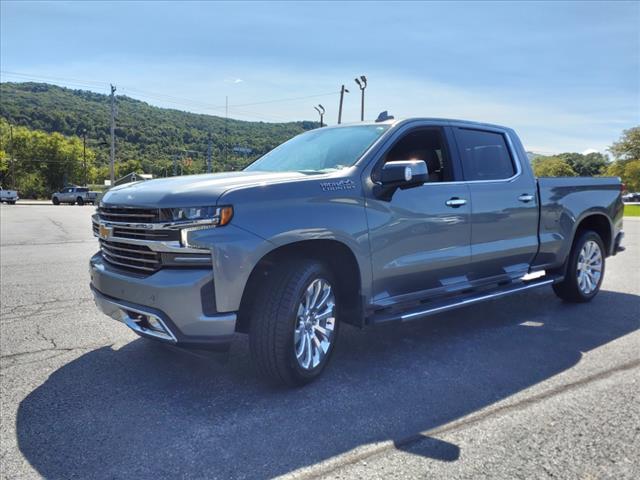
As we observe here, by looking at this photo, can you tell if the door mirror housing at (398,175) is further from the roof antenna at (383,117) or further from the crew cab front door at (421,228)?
the roof antenna at (383,117)

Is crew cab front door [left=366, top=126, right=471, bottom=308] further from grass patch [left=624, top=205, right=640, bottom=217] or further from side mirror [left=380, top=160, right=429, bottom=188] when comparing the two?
grass patch [left=624, top=205, right=640, bottom=217]

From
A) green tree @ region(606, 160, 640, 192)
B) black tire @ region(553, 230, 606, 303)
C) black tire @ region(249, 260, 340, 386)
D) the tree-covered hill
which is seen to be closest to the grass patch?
green tree @ region(606, 160, 640, 192)

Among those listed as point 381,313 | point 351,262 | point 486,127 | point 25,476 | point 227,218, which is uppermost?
point 486,127

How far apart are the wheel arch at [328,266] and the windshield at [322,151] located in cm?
65

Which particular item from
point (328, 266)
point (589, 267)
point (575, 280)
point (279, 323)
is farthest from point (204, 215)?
point (589, 267)

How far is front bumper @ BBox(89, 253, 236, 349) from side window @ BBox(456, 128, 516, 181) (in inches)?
108

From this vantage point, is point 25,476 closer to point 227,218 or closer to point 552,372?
point 227,218

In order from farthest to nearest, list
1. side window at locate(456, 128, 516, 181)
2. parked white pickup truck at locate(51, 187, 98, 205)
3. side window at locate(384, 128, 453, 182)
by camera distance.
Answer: parked white pickup truck at locate(51, 187, 98, 205) < side window at locate(456, 128, 516, 181) < side window at locate(384, 128, 453, 182)

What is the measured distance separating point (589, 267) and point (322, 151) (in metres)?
3.79

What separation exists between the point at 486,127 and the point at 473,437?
3398 millimetres

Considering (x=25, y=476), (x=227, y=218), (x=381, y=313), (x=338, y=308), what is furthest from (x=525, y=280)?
(x=25, y=476)

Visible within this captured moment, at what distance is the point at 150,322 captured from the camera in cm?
336

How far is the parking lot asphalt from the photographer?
2.68m

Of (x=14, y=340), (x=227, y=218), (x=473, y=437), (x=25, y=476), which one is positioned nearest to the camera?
(x=25, y=476)
